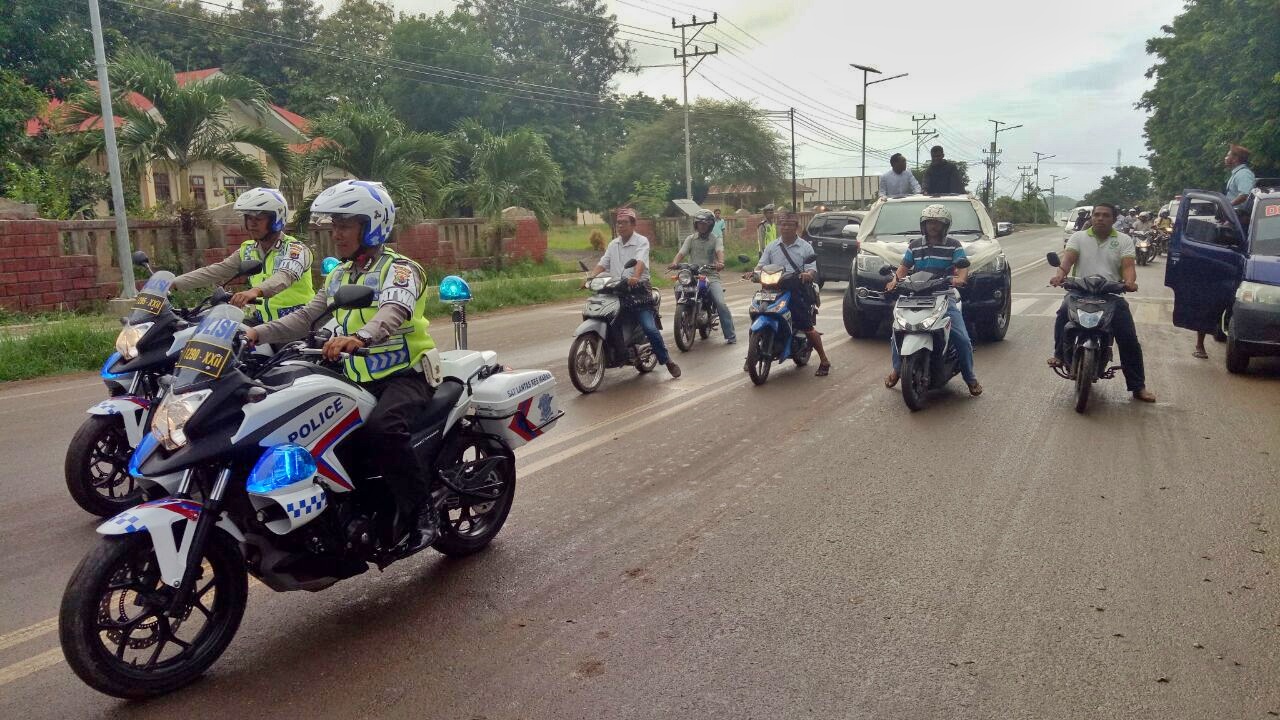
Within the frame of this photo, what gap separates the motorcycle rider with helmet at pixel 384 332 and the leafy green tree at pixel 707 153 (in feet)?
165

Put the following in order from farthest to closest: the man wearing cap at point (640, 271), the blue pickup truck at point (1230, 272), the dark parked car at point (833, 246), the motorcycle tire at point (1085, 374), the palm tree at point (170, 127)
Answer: the dark parked car at point (833, 246)
the palm tree at point (170, 127)
the man wearing cap at point (640, 271)
the blue pickup truck at point (1230, 272)
the motorcycle tire at point (1085, 374)

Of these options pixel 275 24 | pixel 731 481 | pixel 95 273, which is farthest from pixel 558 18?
pixel 731 481

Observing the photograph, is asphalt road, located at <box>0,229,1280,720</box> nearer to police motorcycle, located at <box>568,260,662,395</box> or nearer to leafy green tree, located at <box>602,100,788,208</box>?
police motorcycle, located at <box>568,260,662,395</box>

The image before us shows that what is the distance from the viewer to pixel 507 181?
26500 mm

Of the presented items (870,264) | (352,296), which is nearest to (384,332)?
(352,296)

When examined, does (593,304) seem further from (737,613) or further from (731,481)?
(737,613)

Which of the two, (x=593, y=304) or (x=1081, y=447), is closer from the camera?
(x=1081, y=447)

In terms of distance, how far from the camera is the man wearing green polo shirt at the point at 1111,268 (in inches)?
336

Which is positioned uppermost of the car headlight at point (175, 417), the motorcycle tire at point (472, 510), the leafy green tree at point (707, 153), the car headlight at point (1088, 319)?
the leafy green tree at point (707, 153)

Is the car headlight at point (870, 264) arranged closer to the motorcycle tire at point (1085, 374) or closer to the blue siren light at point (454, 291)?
the motorcycle tire at point (1085, 374)

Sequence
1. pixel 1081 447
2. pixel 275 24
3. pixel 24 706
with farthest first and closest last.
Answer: pixel 275 24, pixel 1081 447, pixel 24 706

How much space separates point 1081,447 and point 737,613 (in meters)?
3.98

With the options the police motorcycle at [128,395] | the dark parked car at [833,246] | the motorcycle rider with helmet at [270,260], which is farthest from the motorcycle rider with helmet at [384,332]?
the dark parked car at [833,246]

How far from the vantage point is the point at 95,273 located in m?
16.3
